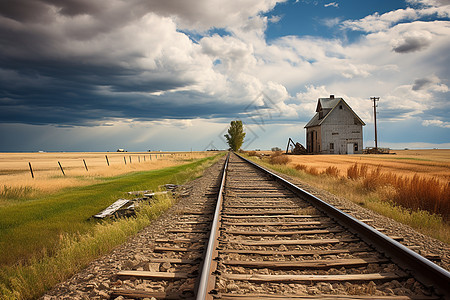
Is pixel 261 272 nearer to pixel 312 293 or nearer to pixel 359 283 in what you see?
pixel 312 293

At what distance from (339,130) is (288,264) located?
4705 centimetres

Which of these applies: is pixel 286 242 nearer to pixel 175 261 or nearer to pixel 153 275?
pixel 175 261

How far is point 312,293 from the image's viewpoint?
2.57 m

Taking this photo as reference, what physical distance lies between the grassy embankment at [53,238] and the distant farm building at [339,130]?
136ft

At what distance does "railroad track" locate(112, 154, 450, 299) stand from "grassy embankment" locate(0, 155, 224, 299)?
3.06 ft

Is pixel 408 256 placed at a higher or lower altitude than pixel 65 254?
higher

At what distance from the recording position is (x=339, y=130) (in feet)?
152

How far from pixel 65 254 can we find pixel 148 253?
4.66 ft

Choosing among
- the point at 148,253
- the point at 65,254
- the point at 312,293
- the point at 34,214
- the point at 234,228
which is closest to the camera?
the point at 312,293

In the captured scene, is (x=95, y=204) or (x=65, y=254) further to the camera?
(x=95, y=204)

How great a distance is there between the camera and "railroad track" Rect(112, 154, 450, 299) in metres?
2.59

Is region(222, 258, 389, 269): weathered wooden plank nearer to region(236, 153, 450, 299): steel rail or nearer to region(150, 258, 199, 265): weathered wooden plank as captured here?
region(236, 153, 450, 299): steel rail

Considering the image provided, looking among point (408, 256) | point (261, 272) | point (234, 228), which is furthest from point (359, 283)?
point (234, 228)

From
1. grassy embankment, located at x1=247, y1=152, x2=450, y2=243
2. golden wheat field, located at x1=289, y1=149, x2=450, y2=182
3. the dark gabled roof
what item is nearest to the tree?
the dark gabled roof
